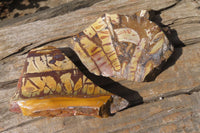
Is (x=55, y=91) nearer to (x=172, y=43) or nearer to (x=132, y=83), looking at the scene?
(x=132, y=83)

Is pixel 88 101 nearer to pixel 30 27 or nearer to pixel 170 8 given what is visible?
pixel 30 27

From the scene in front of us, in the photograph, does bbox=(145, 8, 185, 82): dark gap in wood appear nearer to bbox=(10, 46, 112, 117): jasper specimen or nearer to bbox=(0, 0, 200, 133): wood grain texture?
bbox=(0, 0, 200, 133): wood grain texture

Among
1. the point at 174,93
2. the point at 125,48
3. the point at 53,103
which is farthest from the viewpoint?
the point at 174,93

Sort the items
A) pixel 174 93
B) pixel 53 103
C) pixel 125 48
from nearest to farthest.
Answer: pixel 53 103, pixel 125 48, pixel 174 93

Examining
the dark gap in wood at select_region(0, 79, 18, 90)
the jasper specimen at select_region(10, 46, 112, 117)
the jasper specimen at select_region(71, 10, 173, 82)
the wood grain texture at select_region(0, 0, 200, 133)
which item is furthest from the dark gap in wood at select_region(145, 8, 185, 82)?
the dark gap in wood at select_region(0, 79, 18, 90)

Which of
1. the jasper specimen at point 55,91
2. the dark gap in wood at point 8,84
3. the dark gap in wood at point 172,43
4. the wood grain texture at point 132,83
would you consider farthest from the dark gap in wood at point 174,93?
the dark gap in wood at point 8,84

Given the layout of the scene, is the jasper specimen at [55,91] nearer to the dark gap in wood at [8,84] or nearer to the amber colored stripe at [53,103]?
the amber colored stripe at [53,103]

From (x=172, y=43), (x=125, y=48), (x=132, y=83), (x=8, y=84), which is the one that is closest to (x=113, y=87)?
(x=132, y=83)

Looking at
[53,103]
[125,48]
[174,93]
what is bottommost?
[174,93]
